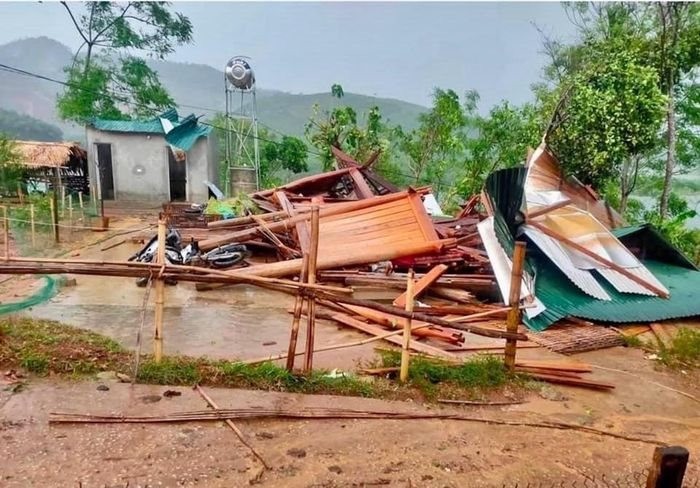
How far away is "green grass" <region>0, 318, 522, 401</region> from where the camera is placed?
4.21m

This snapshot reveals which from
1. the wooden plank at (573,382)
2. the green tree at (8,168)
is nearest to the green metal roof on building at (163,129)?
the green tree at (8,168)

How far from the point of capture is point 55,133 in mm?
41688

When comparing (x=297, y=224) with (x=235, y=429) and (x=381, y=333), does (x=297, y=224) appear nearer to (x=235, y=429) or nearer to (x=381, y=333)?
(x=381, y=333)

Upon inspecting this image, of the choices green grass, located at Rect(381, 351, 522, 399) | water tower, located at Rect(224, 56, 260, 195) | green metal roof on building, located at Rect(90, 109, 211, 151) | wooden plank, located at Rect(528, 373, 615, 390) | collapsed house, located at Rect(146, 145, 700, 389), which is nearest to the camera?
green grass, located at Rect(381, 351, 522, 399)

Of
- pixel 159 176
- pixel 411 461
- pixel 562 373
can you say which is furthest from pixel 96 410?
pixel 159 176

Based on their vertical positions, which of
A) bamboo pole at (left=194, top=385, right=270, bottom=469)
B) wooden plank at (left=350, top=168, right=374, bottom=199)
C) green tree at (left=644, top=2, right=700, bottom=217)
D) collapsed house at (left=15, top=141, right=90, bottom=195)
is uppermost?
green tree at (left=644, top=2, right=700, bottom=217)

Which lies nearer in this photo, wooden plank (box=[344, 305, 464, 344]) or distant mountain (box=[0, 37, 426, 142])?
wooden plank (box=[344, 305, 464, 344])

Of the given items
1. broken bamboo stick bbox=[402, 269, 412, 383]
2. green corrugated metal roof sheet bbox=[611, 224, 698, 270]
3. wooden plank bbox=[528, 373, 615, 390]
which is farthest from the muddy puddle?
green corrugated metal roof sheet bbox=[611, 224, 698, 270]

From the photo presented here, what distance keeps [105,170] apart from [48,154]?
Answer: 4.63 metres

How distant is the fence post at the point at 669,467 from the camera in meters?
1.38

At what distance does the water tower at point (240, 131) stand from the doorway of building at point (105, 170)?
4.11 metres

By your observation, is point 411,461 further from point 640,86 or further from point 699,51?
point 699,51

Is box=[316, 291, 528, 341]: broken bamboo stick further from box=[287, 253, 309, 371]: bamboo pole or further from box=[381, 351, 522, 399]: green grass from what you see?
box=[381, 351, 522, 399]: green grass

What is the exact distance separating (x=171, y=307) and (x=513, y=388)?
471cm
